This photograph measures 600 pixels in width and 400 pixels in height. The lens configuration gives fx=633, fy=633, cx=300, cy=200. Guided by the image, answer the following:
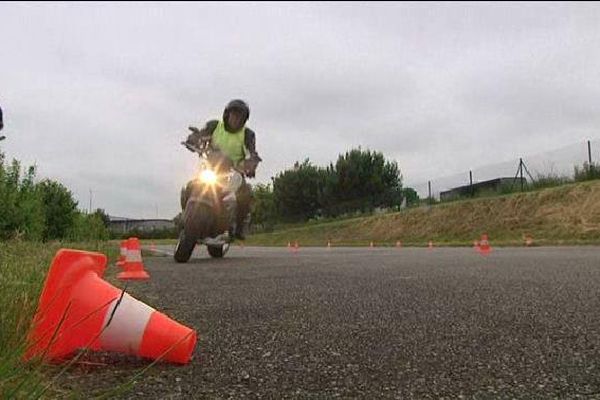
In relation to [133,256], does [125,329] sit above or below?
below

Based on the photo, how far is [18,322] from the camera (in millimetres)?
2777

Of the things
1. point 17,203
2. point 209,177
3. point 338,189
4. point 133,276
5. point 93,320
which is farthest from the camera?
point 338,189

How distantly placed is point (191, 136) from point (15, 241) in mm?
5163

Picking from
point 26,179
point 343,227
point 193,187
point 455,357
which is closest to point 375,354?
point 455,357

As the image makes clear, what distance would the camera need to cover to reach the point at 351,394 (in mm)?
2438

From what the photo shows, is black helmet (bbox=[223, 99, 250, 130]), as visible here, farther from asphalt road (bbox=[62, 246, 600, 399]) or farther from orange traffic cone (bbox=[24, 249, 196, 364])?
orange traffic cone (bbox=[24, 249, 196, 364])

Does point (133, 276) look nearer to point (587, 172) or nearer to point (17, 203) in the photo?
point (17, 203)

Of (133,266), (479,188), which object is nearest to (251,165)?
(133,266)

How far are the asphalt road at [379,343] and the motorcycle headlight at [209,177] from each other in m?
4.35

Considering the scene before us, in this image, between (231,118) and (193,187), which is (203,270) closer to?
(193,187)

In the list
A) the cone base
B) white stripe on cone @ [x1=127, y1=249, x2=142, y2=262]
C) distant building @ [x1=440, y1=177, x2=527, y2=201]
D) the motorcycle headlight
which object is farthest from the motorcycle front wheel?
distant building @ [x1=440, y1=177, x2=527, y2=201]

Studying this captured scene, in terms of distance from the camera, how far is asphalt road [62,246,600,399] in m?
2.51

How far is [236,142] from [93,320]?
7.82 metres

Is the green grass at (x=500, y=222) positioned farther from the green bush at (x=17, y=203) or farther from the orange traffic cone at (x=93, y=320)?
the orange traffic cone at (x=93, y=320)
